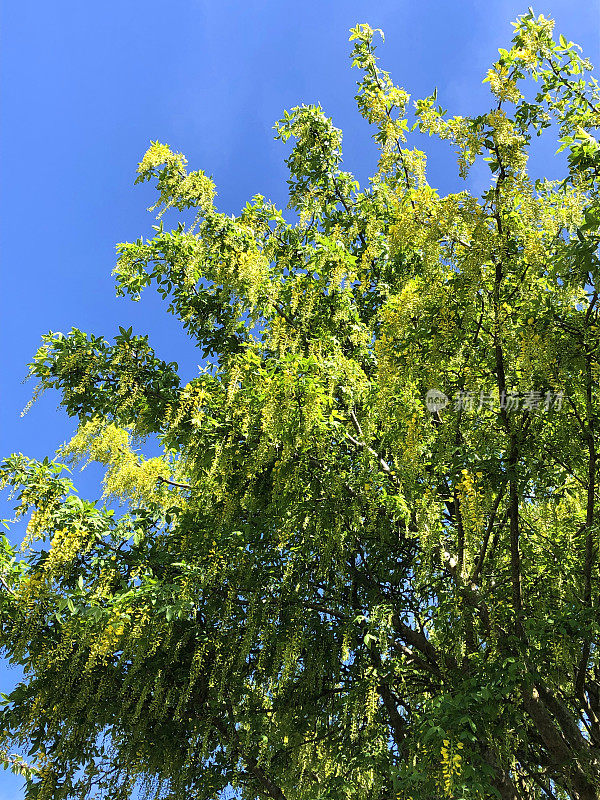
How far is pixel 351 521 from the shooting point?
4.42m

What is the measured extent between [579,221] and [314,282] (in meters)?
2.01

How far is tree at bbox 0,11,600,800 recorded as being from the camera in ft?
12.7

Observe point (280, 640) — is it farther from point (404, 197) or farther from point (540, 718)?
point (404, 197)

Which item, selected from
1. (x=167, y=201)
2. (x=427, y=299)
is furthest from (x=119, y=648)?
(x=167, y=201)

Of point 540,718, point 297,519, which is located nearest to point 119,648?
point 297,519

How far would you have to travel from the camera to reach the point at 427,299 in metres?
4.23

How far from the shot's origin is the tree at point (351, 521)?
12.7 feet

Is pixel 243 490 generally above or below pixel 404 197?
below

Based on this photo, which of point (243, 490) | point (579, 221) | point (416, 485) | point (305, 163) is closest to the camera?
point (579, 221)

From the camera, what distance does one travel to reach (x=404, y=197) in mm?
4988

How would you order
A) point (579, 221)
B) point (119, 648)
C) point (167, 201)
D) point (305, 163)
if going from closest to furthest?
1. point (579, 221)
2. point (119, 648)
3. point (167, 201)
4. point (305, 163)

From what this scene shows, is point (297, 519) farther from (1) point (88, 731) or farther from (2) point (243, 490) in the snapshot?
(1) point (88, 731)

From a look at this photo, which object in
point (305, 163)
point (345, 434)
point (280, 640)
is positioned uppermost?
point (305, 163)

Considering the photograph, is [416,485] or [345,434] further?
[345,434]
